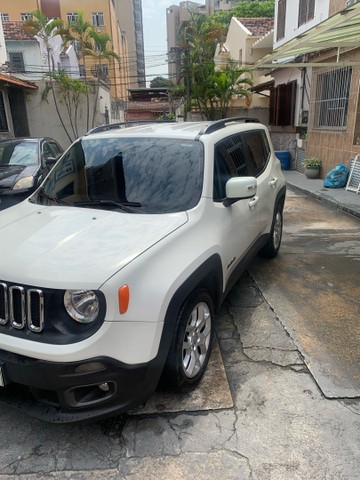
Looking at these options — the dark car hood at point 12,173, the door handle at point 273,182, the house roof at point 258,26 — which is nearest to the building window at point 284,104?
the house roof at point 258,26

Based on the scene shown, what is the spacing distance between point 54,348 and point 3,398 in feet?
1.85

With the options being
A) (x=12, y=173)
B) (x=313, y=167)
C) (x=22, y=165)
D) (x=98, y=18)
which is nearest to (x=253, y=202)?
(x=12, y=173)

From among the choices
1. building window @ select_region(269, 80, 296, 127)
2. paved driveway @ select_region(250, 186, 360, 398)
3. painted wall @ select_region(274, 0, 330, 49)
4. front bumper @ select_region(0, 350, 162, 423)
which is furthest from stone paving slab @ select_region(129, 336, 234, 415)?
building window @ select_region(269, 80, 296, 127)

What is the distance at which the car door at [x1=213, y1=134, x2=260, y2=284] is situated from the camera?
10.1 ft

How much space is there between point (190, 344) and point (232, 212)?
1189 millimetres

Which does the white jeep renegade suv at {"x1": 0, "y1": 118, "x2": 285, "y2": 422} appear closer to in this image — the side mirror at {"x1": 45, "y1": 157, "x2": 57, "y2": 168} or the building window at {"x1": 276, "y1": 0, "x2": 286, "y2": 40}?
the side mirror at {"x1": 45, "y1": 157, "x2": 57, "y2": 168}

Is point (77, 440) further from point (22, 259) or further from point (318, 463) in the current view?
point (318, 463)

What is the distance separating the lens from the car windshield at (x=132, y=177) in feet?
9.55

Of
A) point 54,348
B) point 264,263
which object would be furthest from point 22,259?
point 264,263

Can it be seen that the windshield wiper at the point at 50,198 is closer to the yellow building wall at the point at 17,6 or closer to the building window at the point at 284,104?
the building window at the point at 284,104

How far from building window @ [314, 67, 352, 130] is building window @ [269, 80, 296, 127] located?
2.80m

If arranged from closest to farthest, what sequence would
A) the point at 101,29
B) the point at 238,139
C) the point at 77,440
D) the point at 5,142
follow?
the point at 77,440
the point at 238,139
the point at 5,142
the point at 101,29

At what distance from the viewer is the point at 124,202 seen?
9.64 ft

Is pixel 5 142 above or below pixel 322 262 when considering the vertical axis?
above
